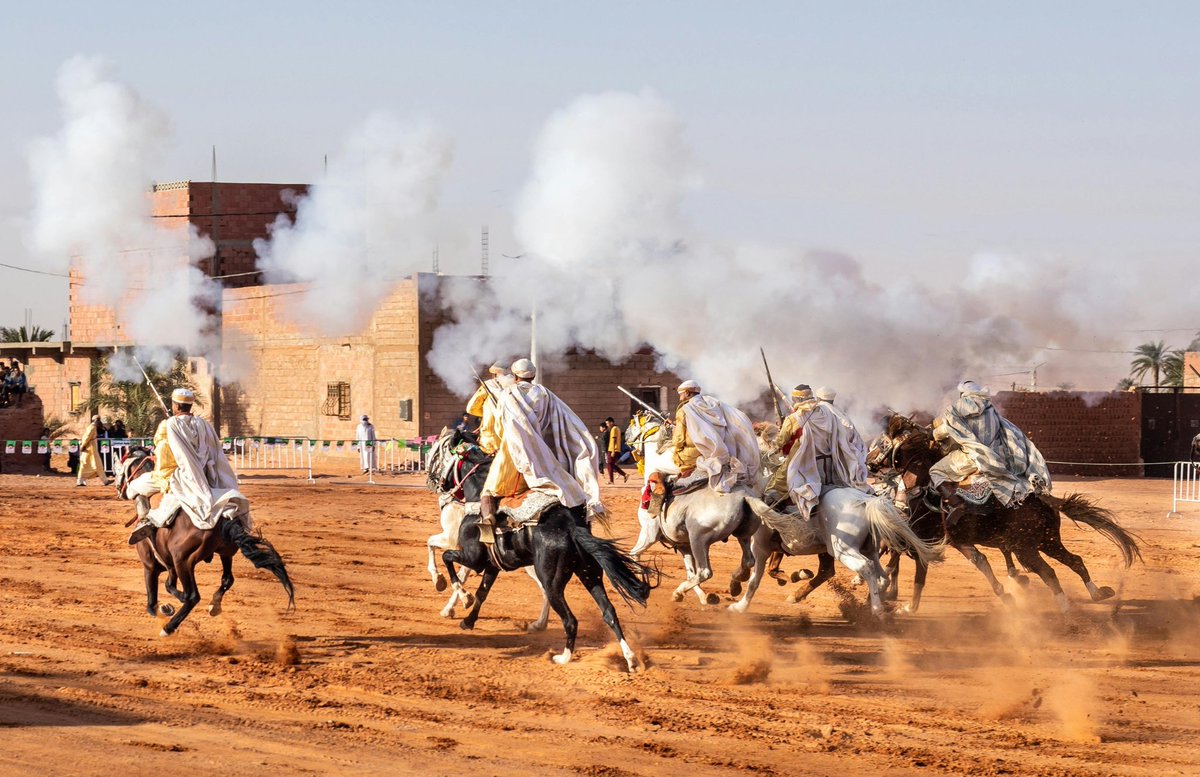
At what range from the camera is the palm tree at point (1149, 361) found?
58438 millimetres

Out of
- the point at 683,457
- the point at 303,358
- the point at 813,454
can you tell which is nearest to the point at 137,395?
the point at 303,358

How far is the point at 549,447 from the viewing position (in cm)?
1067

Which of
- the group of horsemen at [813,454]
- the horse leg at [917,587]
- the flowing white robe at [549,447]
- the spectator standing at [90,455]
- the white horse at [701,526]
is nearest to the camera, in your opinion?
the flowing white robe at [549,447]

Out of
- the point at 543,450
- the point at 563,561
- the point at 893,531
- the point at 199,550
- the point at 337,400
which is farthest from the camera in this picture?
the point at 337,400

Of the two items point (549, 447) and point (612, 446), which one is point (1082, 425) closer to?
point (612, 446)

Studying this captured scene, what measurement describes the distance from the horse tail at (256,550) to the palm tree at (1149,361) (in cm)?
5262

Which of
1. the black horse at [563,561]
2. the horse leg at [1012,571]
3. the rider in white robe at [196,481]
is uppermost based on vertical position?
the rider in white robe at [196,481]

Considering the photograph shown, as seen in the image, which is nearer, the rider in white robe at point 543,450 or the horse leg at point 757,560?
the rider in white robe at point 543,450

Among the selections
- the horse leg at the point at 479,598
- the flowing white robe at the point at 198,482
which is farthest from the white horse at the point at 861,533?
the flowing white robe at the point at 198,482

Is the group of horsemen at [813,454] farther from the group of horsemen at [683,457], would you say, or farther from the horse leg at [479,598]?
the horse leg at [479,598]

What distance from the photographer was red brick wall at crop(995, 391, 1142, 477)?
33250 millimetres

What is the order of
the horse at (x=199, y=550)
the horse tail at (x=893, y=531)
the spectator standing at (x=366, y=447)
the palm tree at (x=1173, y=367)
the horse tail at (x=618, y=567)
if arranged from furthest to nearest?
1. the palm tree at (x=1173, y=367)
2. the spectator standing at (x=366, y=447)
3. the horse tail at (x=893, y=531)
4. the horse at (x=199, y=550)
5. the horse tail at (x=618, y=567)

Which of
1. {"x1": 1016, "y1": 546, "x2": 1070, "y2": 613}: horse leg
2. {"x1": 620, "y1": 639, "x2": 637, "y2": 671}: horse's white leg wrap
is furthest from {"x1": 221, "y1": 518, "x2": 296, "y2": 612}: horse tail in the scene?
{"x1": 1016, "y1": 546, "x2": 1070, "y2": 613}: horse leg

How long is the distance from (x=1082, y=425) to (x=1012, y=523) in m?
22.1
